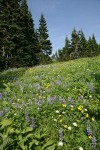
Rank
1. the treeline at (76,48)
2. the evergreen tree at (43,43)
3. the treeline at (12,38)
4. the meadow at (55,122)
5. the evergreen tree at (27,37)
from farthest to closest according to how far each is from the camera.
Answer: the treeline at (76,48), the evergreen tree at (43,43), the evergreen tree at (27,37), the treeline at (12,38), the meadow at (55,122)


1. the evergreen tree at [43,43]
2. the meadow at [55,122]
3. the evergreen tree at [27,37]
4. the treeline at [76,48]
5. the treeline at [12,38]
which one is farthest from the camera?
the treeline at [76,48]

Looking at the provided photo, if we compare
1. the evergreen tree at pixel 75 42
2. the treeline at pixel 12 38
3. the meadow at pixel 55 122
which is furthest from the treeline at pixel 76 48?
the meadow at pixel 55 122

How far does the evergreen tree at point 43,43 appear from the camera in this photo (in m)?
47.7

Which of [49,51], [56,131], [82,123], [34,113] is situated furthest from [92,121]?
[49,51]

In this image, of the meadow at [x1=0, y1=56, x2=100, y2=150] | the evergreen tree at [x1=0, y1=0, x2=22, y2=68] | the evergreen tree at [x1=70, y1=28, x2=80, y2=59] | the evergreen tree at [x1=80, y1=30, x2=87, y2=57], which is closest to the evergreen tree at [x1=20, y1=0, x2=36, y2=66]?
the evergreen tree at [x1=0, y1=0, x2=22, y2=68]

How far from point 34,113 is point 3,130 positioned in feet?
3.73

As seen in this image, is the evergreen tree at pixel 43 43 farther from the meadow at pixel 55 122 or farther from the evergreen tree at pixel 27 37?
the meadow at pixel 55 122

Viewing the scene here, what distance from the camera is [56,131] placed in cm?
537

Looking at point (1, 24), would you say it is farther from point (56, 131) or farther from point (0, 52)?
point (56, 131)

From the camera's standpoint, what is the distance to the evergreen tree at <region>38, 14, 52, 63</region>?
47.7 meters

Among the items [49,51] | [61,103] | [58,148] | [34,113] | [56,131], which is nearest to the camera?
[58,148]

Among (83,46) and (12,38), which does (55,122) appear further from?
(83,46)

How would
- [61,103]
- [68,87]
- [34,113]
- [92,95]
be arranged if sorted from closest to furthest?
[34,113] → [61,103] → [92,95] → [68,87]

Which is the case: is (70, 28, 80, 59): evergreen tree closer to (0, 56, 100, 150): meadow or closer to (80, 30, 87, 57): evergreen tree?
(80, 30, 87, 57): evergreen tree
